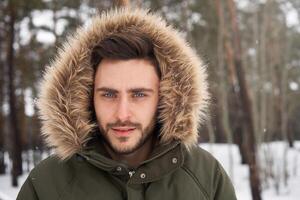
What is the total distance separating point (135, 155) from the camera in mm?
2430

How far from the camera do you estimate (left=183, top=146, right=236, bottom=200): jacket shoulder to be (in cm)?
233

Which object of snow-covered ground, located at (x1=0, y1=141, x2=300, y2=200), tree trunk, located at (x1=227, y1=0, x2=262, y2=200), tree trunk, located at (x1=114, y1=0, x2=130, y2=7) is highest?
tree trunk, located at (x1=114, y1=0, x2=130, y2=7)

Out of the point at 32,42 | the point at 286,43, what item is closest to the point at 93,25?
the point at 32,42

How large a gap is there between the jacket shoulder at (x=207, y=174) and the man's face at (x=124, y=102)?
1.00ft

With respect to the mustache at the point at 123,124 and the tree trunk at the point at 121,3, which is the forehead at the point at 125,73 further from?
the tree trunk at the point at 121,3

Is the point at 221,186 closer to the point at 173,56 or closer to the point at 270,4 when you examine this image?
the point at 173,56

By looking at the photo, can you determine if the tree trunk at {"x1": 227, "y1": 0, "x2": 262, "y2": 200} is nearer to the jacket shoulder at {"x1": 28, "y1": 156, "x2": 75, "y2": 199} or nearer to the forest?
the forest

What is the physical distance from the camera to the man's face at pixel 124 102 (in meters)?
2.23

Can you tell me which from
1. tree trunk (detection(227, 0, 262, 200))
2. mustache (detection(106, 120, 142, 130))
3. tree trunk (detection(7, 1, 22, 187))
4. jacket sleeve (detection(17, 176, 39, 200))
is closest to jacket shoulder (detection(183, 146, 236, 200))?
mustache (detection(106, 120, 142, 130))

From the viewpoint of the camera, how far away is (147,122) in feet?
7.61

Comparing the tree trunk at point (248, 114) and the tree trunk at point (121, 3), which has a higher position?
the tree trunk at point (121, 3)

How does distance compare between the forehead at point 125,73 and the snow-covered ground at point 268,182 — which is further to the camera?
the snow-covered ground at point 268,182

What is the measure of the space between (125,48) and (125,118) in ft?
1.24

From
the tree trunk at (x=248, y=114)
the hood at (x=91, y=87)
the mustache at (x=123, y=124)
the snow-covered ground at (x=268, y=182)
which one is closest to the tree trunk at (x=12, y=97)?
the snow-covered ground at (x=268, y=182)
